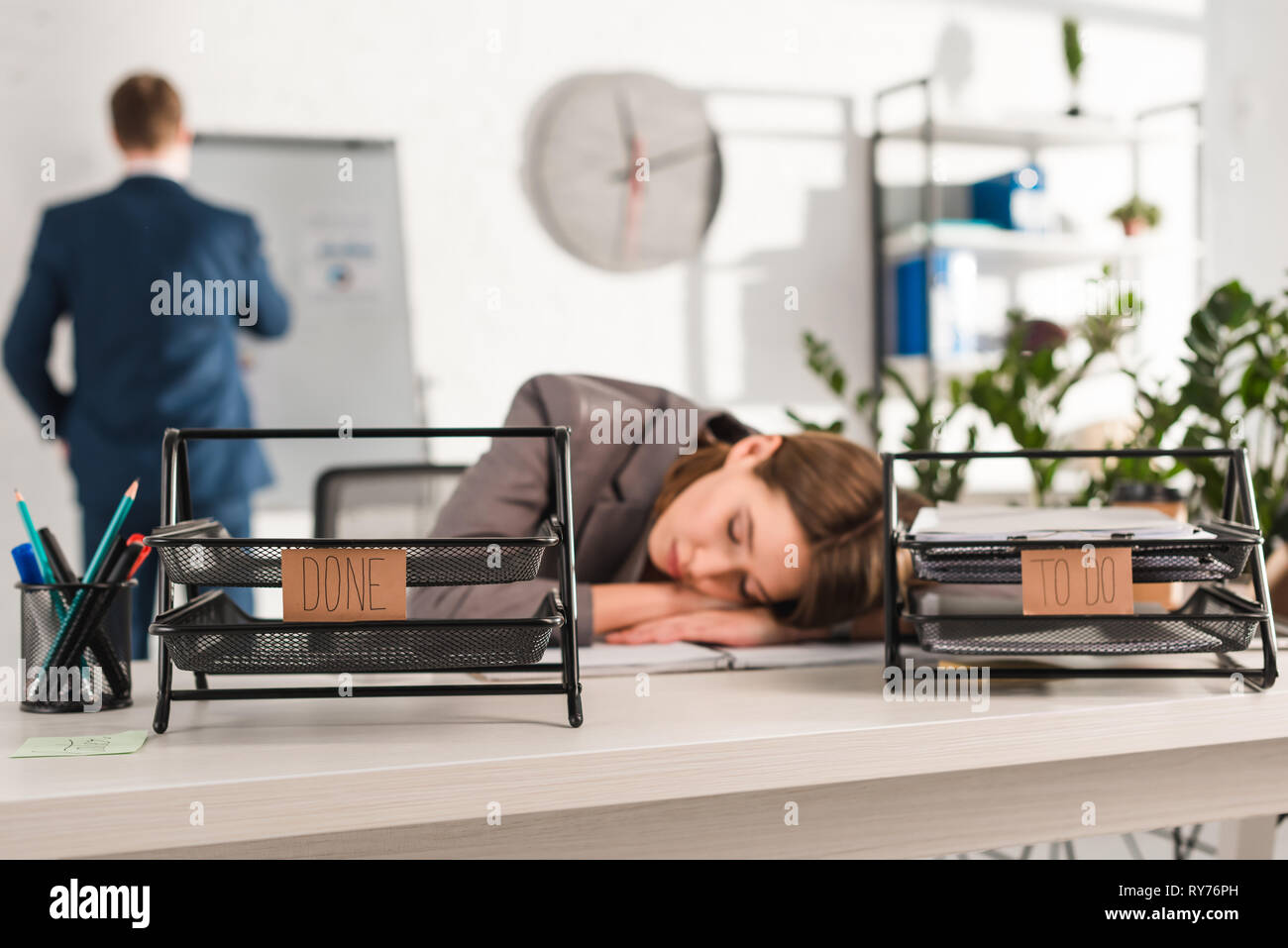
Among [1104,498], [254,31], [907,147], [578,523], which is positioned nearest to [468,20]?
[254,31]

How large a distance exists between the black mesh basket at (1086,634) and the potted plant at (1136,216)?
9.69 ft

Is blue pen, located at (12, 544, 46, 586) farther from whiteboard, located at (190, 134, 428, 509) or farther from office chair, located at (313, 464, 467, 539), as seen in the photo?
whiteboard, located at (190, 134, 428, 509)

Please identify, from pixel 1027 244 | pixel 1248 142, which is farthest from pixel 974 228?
pixel 1248 142

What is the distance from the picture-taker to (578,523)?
1249 millimetres

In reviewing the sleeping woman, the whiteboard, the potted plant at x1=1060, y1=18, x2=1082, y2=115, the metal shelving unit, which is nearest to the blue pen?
the sleeping woman

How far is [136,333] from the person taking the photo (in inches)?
93.2

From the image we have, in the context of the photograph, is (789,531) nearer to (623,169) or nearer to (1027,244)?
(623,169)

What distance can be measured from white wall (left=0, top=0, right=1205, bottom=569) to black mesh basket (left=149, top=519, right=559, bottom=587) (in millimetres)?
2250

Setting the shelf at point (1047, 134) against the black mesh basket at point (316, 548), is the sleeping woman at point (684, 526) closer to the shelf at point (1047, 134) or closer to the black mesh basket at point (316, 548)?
the black mesh basket at point (316, 548)

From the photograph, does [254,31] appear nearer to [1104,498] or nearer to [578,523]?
[578,523]

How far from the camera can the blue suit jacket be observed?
7.72 ft

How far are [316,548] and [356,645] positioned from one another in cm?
→ 6

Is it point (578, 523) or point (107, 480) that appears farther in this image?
point (107, 480)
